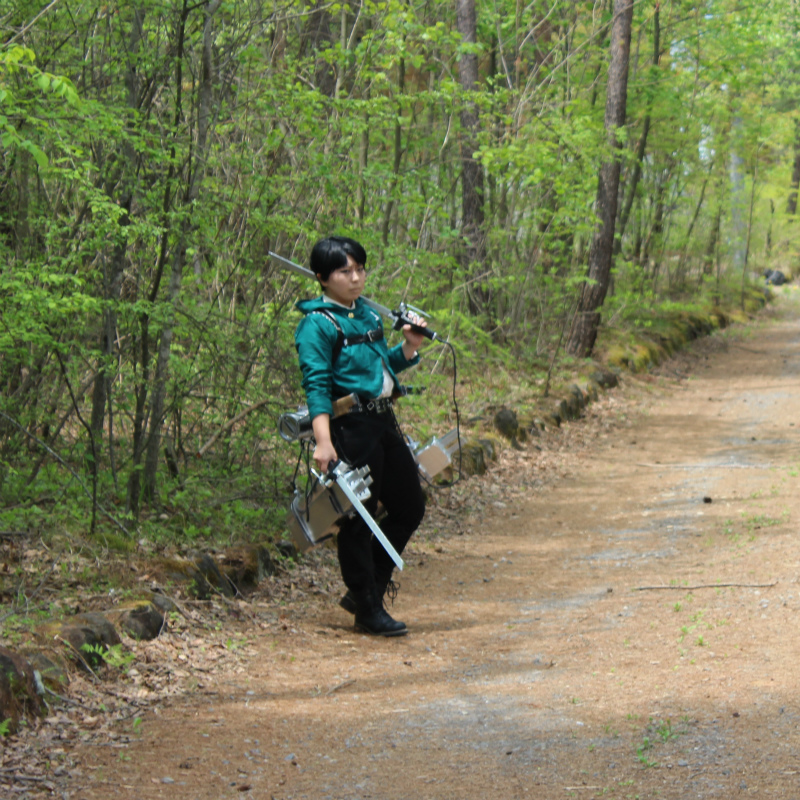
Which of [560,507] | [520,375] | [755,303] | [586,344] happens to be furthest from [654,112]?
[755,303]

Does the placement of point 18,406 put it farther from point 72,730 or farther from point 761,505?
point 761,505

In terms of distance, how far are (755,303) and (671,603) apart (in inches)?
1151

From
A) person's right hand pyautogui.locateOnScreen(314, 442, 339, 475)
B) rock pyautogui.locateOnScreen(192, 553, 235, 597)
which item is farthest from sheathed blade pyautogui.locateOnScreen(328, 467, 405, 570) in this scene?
rock pyautogui.locateOnScreen(192, 553, 235, 597)

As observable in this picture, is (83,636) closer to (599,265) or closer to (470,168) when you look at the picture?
(470,168)

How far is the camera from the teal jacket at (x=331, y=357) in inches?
199

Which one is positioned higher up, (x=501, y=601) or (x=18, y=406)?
(x=18, y=406)

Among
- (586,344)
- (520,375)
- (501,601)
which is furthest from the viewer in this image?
(586,344)

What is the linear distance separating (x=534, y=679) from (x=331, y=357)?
1952mm

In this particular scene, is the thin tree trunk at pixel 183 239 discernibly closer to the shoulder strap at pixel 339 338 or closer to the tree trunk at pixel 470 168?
the shoulder strap at pixel 339 338

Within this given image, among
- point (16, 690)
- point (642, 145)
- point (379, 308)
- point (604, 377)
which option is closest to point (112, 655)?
point (16, 690)

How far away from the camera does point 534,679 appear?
4750 mm

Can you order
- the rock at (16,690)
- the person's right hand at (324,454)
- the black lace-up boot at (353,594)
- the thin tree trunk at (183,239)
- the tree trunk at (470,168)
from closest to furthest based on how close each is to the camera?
the rock at (16,690) → the person's right hand at (324,454) → the black lace-up boot at (353,594) → the thin tree trunk at (183,239) → the tree trunk at (470,168)

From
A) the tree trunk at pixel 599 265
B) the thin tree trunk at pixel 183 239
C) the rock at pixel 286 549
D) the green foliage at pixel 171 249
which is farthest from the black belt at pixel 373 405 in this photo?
the tree trunk at pixel 599 265

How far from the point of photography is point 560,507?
32.0 feet
